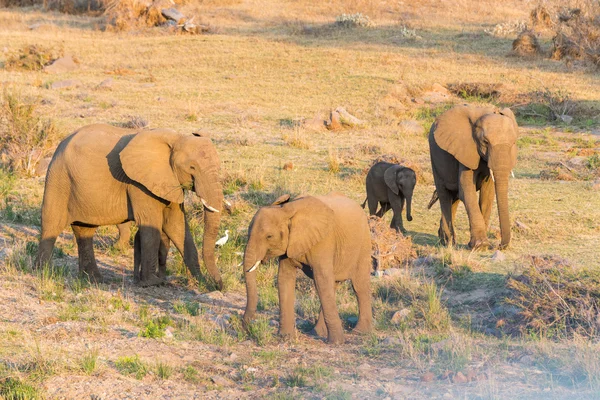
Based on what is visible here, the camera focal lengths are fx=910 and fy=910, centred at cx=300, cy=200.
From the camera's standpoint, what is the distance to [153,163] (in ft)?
29.4

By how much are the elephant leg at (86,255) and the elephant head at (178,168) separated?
1277mm

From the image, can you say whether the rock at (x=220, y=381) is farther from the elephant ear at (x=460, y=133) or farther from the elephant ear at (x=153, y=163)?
the elephant ear at (x=460, y=133)

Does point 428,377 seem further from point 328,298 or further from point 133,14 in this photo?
point 133,14

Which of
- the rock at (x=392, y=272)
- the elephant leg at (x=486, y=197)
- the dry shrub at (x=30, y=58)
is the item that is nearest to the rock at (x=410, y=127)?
the elephant leg at (x=486, y=197)

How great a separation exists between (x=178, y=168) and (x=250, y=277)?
6.64 feet

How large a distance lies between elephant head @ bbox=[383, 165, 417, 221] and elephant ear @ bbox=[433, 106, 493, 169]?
91cm

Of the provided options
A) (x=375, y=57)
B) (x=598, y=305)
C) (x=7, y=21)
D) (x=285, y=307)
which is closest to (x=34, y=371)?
(x=285, y=307)

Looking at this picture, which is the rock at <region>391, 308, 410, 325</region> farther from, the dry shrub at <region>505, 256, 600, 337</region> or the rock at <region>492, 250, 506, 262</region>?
the rock at <region>492, 250, 506, 262</region>

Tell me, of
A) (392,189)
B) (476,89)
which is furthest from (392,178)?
(476,89)

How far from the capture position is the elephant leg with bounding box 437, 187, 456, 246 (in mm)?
11414

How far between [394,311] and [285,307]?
5.67 feet

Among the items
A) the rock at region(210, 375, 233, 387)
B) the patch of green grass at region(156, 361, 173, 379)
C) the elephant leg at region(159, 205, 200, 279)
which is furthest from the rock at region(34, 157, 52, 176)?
the rock at region(210, 375, 233, 387)

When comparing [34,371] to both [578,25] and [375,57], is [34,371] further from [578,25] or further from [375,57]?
[578,25]

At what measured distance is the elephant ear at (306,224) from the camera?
7.16 metres
